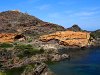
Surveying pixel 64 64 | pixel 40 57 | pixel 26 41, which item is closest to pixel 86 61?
pixel 64 64

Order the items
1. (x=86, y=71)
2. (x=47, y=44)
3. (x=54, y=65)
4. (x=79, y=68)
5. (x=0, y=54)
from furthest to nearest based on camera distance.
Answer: (x=47, y=44), (x=0, y=54), (x=54, y=65), (x=79, y=68), (x=86, y=71)

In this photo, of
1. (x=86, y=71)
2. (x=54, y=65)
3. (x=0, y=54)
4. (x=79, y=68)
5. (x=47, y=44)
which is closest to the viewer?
(x=86, y=71)

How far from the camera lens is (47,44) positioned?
191m

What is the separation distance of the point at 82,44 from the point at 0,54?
77.9 metres

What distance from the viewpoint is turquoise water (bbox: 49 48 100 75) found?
359 ft

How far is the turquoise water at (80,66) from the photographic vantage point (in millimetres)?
109312

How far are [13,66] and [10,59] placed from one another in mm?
8166

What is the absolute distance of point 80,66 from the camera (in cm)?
12600

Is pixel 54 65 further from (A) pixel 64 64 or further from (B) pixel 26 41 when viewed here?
(B) pixel 26 41

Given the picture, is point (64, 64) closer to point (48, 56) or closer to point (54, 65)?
point (54, 65)

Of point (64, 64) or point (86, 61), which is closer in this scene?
point (64, 64)

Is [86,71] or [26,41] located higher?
[26,41]

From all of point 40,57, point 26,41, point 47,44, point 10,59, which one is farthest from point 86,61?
point 26,41

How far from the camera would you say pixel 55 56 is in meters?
145
